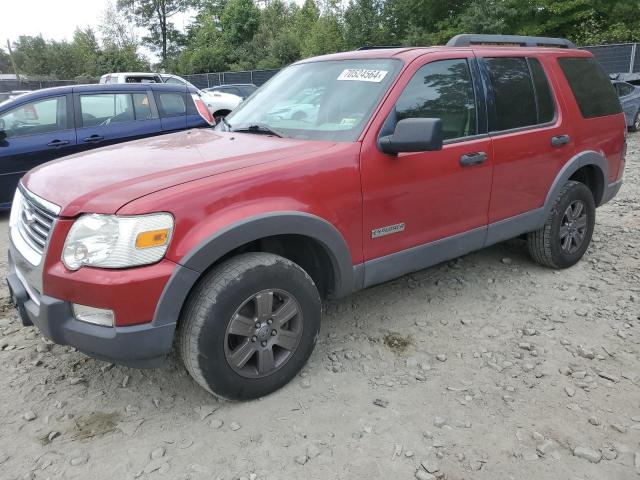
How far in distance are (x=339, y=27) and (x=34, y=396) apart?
97.9 ft

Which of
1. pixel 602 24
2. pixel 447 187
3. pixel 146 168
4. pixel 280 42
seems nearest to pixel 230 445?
pixel 146 168

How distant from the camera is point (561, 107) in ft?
13.1

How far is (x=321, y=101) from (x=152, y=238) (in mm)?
1518

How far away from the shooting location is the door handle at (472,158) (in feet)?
10.9

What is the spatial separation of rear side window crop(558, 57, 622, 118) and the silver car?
8.46 metres

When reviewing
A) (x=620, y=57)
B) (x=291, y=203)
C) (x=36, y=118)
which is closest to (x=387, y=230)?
(x=291, y=203)

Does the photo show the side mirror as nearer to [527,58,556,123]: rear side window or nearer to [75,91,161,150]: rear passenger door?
[527,58,556,123]: rear side window

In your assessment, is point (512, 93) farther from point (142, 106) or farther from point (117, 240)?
point (142, 106)

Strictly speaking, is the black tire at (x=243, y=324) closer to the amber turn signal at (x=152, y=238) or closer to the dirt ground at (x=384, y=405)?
the dirt ground at (x=384, y=405)

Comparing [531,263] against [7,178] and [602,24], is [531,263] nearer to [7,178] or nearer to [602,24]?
[7,178]

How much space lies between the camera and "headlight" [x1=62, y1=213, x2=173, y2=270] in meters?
2.21

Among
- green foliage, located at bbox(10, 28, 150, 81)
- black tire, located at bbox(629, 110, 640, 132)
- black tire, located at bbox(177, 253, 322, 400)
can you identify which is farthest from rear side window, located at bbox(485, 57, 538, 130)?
green foliage, located at bbox(10, 28, 150, 81)

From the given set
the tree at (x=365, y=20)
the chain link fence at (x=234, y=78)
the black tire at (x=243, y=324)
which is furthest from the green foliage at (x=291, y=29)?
Answer: the black tire at (x=243, y=324)

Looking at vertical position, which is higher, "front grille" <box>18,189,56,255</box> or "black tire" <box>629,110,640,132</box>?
"front grille" <box>18,189,56,255</box>
